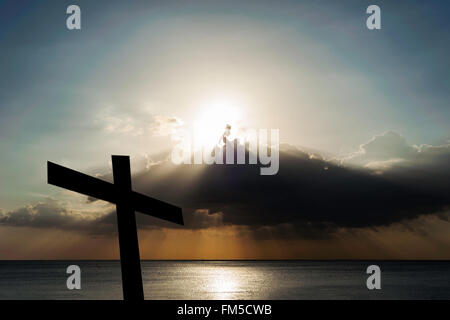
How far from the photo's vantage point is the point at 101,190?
27.5 feet

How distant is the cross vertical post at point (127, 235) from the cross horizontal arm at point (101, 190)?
101 millimetres

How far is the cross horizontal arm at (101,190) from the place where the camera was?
794 cm

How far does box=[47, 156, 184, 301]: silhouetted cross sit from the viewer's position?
310 inches

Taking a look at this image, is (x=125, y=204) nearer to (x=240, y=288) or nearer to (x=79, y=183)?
(x=79, y=183)

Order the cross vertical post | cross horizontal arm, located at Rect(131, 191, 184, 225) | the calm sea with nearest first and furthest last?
the cross vertical post → cross horizontal arm, located at Rect(131, 191, 184, 225) → the calm sea

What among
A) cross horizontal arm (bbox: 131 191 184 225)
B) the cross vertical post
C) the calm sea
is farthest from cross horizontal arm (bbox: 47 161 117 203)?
the calm sea

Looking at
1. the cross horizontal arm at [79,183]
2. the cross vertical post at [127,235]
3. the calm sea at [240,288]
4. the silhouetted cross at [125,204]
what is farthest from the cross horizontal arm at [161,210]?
the calm sea at [240,288]

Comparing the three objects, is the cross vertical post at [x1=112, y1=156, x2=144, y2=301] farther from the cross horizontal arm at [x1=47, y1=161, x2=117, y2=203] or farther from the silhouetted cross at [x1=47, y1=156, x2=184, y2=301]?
the cross horizontal arm at [x1=47, y1=161, x2=117, y2=203]

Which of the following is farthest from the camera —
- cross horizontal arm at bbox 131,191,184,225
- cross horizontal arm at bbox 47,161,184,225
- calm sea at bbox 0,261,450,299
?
calm sea at bbox 0,261,450,299

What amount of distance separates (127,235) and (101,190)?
2.90 ft

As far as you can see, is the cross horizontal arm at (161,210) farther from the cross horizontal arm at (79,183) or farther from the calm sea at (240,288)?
the calm sea at (240,288)
